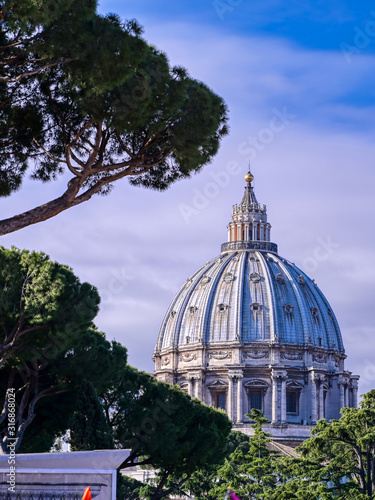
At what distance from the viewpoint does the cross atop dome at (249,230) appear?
109 metres

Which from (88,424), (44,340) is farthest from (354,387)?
(44,340)

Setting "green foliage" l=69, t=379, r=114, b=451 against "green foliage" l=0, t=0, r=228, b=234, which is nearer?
"green foliage" l=0, t=0, r=228, b=234

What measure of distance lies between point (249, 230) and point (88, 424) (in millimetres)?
83289

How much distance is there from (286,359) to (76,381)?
72.4 metres

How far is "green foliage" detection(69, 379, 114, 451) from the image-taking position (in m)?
27.0

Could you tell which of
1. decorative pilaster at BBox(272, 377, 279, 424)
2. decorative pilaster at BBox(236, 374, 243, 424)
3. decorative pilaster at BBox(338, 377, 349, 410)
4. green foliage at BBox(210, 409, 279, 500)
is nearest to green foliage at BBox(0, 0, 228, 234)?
green foliage at BBox(210, 409, 279, 500)

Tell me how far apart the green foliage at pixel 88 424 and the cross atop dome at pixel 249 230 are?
8138cm

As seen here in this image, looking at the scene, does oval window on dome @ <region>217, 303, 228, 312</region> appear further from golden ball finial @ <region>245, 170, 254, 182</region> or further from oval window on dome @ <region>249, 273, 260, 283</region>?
golden ball finial @ <region>245, 170, 254, 182</region>

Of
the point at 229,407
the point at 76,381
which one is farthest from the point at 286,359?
the point at 76,381

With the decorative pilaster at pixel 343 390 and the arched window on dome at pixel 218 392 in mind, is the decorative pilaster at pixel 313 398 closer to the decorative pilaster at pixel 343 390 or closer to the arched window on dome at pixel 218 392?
the decorative pilaster at pixel 343 390

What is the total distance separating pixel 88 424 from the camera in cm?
2703

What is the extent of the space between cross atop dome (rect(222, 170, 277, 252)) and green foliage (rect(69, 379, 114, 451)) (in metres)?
81.4

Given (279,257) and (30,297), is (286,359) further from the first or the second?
(30,297)

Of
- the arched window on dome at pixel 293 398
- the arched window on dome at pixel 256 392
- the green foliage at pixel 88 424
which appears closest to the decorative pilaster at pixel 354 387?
the arched window on dome at pixel 293 398
